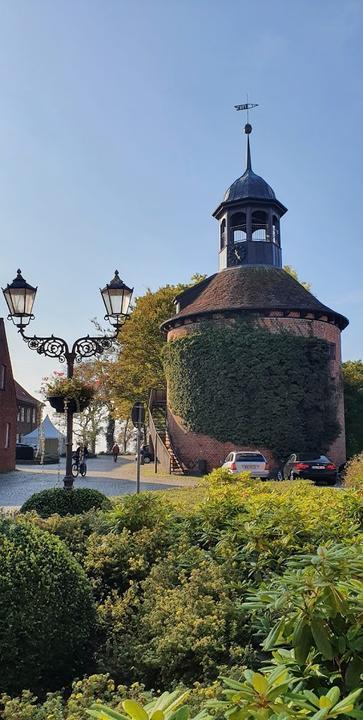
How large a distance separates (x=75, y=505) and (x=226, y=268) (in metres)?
26.8

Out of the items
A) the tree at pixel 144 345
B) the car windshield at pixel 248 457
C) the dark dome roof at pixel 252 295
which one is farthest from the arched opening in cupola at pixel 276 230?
the car windshield at pixel 248 457

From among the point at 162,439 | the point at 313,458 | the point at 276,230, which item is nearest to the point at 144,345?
the point at 162,439

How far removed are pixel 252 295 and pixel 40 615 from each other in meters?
28.1

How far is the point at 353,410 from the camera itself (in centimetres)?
3812

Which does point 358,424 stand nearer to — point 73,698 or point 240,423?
point 240,423

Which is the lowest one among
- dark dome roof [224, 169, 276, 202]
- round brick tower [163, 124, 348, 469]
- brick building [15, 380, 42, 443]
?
brick building [15, 380, 42, 443]

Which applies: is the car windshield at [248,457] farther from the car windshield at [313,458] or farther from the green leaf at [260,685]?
the green leaf at [260,685]

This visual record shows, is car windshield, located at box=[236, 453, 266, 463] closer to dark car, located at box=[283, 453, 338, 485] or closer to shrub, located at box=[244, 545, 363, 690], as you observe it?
dark car, located at box=[283, 453, 338, 485]

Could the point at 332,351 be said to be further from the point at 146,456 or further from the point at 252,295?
the point at 146,456

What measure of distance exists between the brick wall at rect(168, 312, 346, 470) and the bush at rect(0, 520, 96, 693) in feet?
81.9

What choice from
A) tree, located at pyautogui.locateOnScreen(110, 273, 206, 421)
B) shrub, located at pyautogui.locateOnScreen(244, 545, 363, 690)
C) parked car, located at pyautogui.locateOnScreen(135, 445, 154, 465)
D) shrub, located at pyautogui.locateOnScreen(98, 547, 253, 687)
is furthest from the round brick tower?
shrub, located at pyautogui.locateOnScreen(244, 545, 363, 690)

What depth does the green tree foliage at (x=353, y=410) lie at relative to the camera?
36.5 m

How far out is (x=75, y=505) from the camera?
976 centimetres

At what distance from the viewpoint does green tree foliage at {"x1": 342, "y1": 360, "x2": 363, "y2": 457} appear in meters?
36.5
